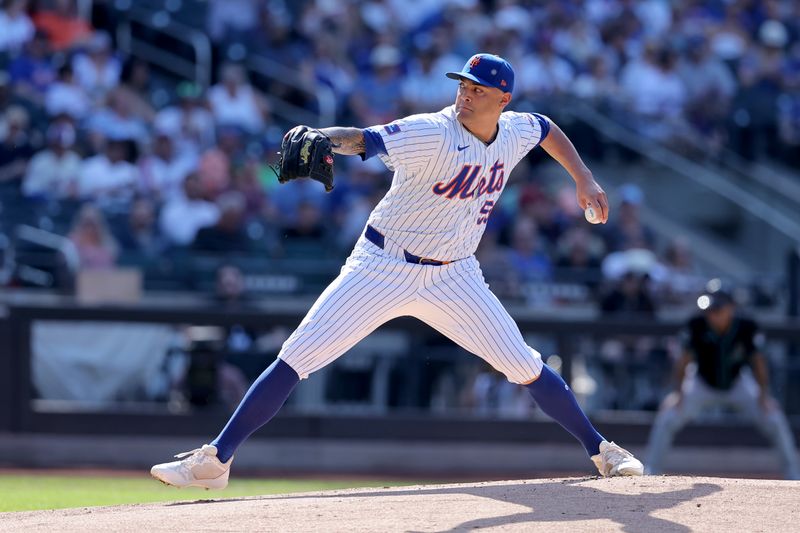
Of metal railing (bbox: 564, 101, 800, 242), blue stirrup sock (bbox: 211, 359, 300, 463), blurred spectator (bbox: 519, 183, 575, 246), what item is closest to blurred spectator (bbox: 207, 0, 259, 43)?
metal railing (bbox: 564, 101, 800, 242)

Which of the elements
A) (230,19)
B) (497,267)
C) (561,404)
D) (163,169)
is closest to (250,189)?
(163,169)

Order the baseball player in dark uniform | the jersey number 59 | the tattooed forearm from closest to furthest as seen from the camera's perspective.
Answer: the tattooed forearm < the jersey number 59 < the baseball player in dark uniform

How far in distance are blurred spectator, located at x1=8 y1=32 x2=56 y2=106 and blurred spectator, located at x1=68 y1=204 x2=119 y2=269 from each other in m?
2.08

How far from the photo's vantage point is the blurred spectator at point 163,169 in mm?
11828

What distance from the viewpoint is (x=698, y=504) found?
16.6ft

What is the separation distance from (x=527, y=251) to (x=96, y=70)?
4.65m

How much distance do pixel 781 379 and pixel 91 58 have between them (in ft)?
23.7

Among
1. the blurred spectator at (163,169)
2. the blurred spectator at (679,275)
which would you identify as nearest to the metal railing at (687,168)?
the blurred spectator at (679,275)

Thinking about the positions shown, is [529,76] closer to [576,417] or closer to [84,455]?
[84,455]

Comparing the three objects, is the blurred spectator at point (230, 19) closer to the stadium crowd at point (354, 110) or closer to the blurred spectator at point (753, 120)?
the stadium crowd at point (354, 110)

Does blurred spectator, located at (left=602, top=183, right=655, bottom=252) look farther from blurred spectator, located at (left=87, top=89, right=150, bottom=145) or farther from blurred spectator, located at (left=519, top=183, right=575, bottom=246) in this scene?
blurred spectator, located at (left=87, top=89, right=150, bottom=145)

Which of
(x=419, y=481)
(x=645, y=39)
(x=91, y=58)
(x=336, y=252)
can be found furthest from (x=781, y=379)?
(x=91, y=58)

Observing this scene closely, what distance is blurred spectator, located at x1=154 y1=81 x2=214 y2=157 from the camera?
1227cm

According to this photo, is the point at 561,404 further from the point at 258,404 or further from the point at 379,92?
the point at 379,92
